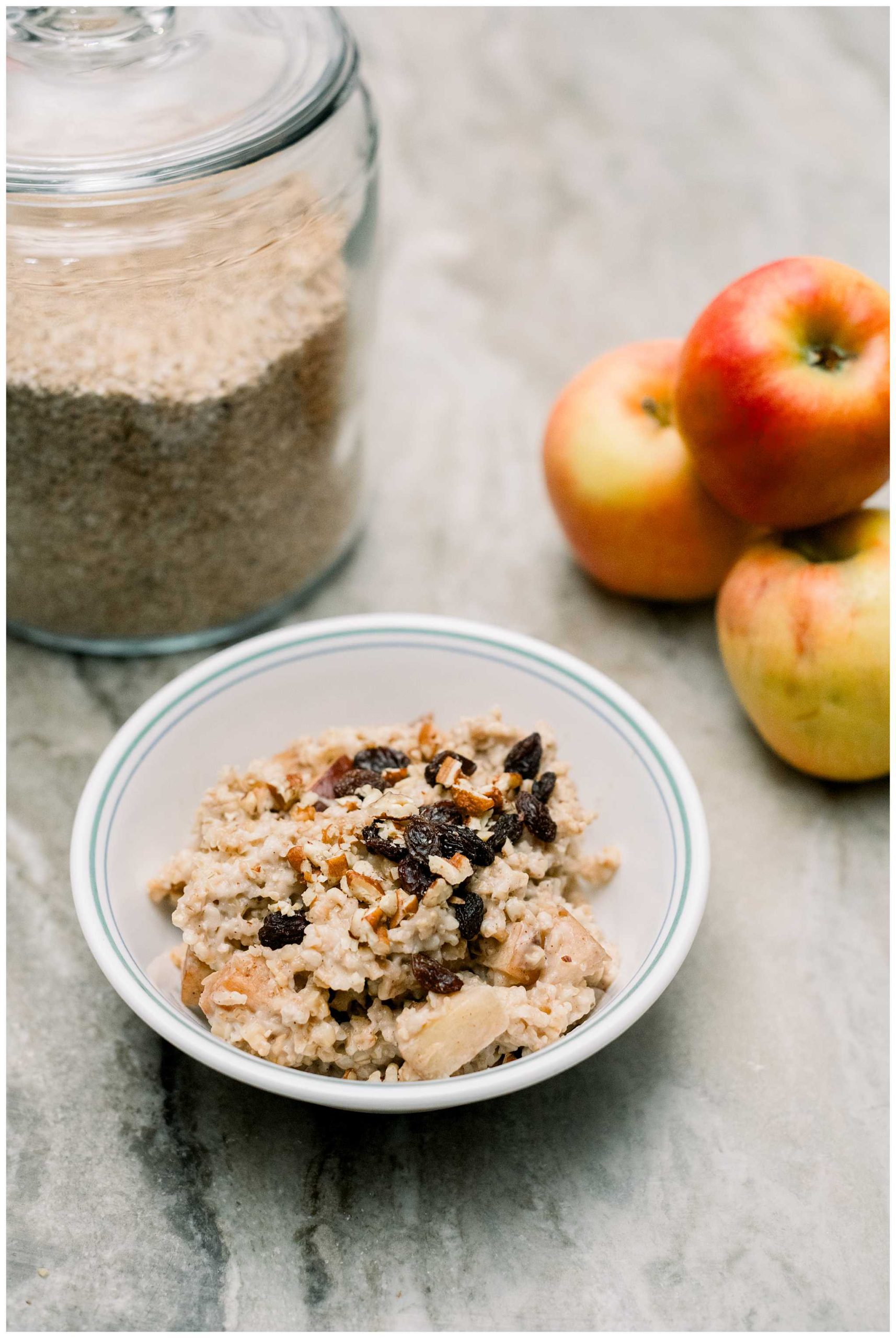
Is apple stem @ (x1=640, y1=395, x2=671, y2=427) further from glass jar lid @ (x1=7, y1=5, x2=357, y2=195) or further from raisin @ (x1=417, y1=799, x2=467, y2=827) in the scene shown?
raisin @ (x1=417, y1=799, x2=467, y2=827)

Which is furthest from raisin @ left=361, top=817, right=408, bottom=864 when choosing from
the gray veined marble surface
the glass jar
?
the glass jar

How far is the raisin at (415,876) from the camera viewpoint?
88cm

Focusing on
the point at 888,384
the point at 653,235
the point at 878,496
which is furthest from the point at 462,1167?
the point at 653,235

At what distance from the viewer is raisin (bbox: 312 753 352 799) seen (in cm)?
102

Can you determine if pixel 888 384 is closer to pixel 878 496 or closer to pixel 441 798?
pixel 878 496

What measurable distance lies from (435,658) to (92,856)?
1.21 ft

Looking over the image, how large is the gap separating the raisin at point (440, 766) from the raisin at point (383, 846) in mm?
90

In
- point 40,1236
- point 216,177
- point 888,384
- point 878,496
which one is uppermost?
point 216,177

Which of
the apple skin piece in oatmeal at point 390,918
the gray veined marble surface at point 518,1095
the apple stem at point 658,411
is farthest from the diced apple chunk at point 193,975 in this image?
the apple stem at point 658,411

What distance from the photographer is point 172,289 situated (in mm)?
1134

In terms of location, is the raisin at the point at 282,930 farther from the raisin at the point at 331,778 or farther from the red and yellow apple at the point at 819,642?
the red and yellow apple at the point at 819,642

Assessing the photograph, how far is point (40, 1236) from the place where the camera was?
0.90 metres

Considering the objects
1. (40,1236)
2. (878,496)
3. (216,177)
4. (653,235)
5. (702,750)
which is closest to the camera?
(40,1236)

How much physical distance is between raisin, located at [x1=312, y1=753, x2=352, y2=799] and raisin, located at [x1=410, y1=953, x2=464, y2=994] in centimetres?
20
